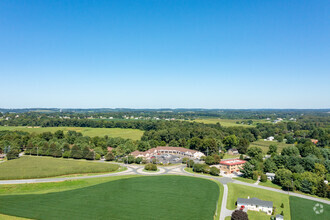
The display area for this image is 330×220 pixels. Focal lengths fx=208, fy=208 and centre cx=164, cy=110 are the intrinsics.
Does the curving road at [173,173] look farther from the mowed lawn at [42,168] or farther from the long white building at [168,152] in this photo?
the long white building at [168,152]

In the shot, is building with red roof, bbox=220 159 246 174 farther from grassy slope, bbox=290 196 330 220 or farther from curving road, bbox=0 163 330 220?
grassy slope, bbox=290 196 330 220

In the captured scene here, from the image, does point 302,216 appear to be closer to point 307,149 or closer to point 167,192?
point 167,192

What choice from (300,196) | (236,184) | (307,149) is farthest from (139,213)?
(307,149)

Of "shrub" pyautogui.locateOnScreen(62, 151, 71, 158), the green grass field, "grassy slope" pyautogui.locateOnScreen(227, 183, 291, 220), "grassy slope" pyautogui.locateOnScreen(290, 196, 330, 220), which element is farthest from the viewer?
"shrub" pyautogui.locateOnScreen(62, 151, 71, 158)

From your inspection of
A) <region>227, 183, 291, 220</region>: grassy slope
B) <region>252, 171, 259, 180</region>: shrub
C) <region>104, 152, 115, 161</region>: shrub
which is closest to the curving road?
<region>227, 183, 291, 220</region>: grassy slope

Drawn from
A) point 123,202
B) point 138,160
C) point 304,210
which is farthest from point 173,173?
point 304,210

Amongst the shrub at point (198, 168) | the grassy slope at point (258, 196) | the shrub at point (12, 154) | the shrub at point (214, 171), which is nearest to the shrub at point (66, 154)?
the shrub at point (12, 154)
